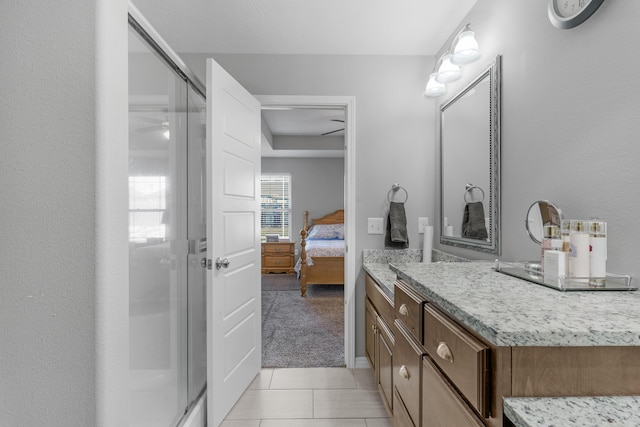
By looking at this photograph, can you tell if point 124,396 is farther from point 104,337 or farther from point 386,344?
point 386,344

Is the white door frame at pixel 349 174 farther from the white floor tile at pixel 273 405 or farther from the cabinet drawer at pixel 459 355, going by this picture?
the cabinet drawer at pixel 459 355

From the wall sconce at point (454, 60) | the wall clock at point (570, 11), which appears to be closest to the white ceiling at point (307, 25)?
the wall sconce at point (454, 60)

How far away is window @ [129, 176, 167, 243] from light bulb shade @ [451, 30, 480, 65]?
167cm

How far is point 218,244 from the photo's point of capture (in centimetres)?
179

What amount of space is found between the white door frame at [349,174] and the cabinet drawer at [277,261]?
11.5 feet

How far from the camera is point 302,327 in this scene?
130 inches

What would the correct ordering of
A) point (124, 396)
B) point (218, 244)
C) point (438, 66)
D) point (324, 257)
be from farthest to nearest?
1. point (324, 257)
2. point (438, 66)
3. point (218, 244)
4. point (124, 396)

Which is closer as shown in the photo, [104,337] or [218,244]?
[104,337]

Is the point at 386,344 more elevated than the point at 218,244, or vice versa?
the point at 218,244

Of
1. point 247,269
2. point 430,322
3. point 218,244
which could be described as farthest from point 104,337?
point 247,269

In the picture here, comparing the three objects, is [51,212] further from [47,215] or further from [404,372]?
[404,372]

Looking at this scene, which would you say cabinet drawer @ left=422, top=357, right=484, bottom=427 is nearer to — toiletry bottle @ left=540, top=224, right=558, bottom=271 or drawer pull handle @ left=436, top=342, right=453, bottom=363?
drawer pull handle @ left=436, top=342, right=453, bottom=363

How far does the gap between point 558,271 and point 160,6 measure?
242cm

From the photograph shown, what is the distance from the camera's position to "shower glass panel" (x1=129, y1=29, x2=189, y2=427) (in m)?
1.28
